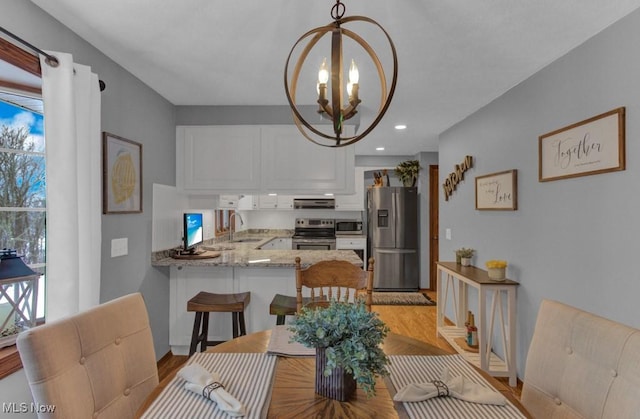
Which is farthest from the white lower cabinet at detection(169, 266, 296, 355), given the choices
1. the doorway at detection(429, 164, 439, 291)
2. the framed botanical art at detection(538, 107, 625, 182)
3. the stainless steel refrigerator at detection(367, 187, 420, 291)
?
the doorway at detection(429, 164, 439, 291)

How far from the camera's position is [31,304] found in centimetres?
181

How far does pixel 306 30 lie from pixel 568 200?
1.92 m

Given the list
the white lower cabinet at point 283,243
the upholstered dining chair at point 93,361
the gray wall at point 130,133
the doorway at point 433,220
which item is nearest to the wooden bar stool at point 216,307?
the gray wall at point 130,133

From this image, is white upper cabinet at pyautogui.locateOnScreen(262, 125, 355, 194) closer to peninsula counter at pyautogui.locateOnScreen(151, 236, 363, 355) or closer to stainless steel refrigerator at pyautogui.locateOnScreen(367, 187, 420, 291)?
peninsula counter at pyautogui.locateOnScreen(151, 236, 363, 355)

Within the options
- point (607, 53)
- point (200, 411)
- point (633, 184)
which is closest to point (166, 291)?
point (200, 411)

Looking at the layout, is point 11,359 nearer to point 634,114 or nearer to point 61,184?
point 61,184

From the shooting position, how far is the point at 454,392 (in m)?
1.06

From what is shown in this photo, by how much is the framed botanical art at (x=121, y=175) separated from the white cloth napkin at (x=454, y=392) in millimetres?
2136

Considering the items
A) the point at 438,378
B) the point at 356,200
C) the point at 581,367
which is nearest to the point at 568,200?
the point at 581,367

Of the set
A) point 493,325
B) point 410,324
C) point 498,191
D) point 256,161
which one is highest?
point 256,161

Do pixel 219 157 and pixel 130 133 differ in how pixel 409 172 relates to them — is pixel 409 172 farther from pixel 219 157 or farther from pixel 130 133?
pixel 130 133

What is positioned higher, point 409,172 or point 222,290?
point 409,172

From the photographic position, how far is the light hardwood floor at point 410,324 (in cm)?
309

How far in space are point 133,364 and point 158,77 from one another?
7.17ft
